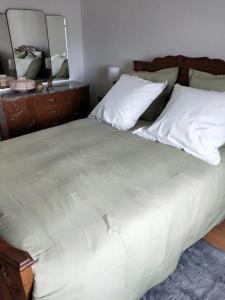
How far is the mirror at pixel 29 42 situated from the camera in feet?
9.57

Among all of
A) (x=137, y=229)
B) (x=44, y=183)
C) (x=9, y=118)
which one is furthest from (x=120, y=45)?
(x=137, y=229)

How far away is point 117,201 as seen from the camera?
1297 mm

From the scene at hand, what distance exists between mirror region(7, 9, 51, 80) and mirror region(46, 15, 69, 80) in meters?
0.07

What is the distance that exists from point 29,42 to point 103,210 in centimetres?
252

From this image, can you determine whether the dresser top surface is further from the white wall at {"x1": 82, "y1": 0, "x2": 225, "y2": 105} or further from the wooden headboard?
the wooden headboard

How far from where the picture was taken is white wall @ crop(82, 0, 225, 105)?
2.27m

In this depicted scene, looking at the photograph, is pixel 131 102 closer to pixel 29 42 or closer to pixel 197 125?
pixel 197 125

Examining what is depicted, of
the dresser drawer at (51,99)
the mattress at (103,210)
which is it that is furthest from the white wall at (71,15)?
the mattress at (103,210)

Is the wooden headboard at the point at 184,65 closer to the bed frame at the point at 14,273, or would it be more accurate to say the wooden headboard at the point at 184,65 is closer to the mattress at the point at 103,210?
the mattress at the point at 103,210

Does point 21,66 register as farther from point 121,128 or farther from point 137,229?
point 137,229

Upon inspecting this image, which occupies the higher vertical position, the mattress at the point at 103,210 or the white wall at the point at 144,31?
the white wall at the point at 144,31

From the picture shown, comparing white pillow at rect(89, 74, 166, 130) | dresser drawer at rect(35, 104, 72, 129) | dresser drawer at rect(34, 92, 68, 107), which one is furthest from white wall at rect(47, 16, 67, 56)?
white pillow at rect(89, 74, 166, 130)

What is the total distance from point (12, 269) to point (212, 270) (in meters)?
1.24

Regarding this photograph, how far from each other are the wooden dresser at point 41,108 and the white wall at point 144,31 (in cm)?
49
